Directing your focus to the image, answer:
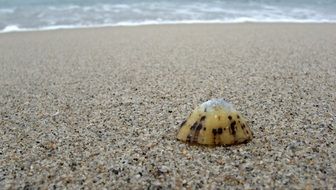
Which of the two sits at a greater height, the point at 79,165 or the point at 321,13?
the point at 321,13

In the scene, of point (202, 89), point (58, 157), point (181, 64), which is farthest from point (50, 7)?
point (58, 157)

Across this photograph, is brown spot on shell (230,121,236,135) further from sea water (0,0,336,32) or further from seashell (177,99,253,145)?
sea water (0,0,336,32)

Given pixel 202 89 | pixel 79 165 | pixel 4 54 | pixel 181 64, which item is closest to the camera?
pixel 79 165

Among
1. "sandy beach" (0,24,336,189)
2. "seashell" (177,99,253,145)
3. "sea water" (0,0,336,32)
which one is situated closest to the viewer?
"sandy beach" (0,24,336,189)

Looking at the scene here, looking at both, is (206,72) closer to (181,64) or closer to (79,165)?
(181,64)

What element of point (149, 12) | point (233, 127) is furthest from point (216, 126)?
point (149, 12)

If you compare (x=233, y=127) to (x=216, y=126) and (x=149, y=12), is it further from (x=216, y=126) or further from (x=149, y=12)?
(x=149, y=12)

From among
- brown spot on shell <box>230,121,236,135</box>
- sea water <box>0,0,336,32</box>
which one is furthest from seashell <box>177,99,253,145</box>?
sea water <box>0,0,336,32</box>

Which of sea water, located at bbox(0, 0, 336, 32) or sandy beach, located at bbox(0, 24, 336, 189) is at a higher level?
sea water, located at bbox(0, 0, 336, 32)
